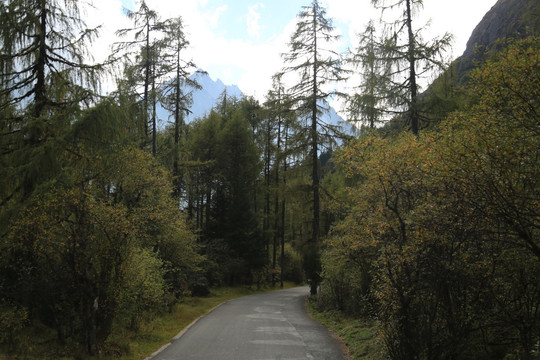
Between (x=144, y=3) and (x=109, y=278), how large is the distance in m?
16.7

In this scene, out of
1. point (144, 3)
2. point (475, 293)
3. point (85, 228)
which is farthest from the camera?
point (144, 3)

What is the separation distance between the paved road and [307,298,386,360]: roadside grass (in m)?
0.38

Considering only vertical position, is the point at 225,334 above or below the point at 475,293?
below

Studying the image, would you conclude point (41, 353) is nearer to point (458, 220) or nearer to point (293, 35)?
point (458, 220)

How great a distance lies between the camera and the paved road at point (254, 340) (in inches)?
343

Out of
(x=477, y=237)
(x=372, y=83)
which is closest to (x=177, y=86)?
(x=372, y=83)

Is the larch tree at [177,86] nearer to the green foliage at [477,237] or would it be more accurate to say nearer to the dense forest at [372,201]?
the dense forest at [372,201]

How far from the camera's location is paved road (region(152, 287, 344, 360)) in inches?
343

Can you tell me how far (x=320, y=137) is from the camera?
2153cm

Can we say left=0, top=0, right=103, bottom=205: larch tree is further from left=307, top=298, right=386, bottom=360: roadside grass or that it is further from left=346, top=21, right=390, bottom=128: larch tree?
left=346, top=21, right=390, bottom=128: larch tree

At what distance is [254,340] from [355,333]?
3212 mm

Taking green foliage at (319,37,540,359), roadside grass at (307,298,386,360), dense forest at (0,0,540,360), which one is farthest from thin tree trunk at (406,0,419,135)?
green foliage at (319,37,540,359)

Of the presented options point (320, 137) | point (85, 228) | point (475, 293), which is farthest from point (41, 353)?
point (320, 137)

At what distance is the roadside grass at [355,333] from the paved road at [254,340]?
0.38 meters
